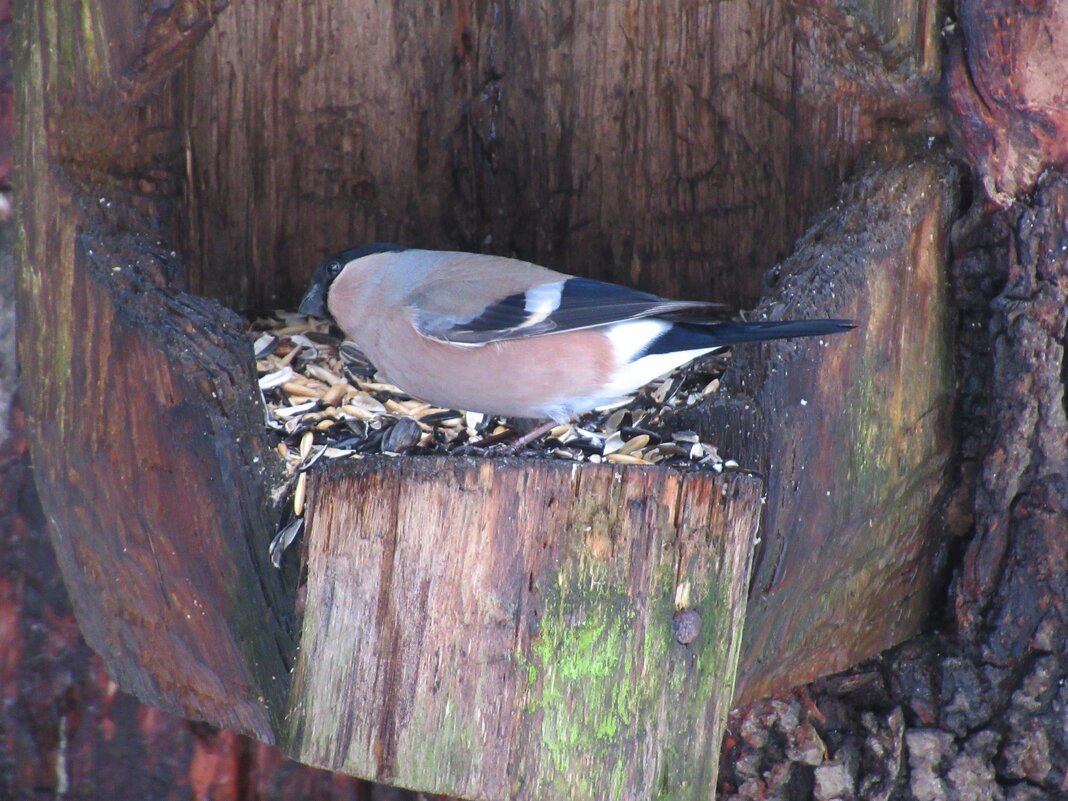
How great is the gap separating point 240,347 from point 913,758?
1.77 metres

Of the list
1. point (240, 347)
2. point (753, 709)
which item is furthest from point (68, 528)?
point (753, 709)

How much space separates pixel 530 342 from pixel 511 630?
857 mm

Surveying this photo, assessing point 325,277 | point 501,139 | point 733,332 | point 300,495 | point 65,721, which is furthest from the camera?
point 501,139

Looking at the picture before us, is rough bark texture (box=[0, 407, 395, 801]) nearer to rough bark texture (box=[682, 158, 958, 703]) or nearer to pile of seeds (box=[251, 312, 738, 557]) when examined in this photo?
pile of seeds (box=[251, 312, 738, 557])

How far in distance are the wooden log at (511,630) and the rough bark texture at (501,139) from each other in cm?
131

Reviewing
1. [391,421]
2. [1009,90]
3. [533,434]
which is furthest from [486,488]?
[1009,90]

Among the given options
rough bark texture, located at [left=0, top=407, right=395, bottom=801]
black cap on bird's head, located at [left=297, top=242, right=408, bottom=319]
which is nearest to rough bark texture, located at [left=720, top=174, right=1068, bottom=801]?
rough bark texture, located at [left=0, top=407, right=395, bottom=801]

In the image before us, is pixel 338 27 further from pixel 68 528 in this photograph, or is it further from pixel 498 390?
pixel 68 528

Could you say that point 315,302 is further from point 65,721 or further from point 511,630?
point 511,630

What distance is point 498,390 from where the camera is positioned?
2.90 m

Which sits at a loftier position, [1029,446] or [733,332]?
[733,332]

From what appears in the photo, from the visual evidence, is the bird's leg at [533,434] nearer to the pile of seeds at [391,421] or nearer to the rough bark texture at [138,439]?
the pile of seeds at [391,421]

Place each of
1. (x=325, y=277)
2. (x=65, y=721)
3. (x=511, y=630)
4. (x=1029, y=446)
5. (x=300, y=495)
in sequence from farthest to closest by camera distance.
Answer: (x=325, y=277) < (x=65, y=721) < (x=1029, y=446) < (x=300, y=495) < (x=511, y=630)

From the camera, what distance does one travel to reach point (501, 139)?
3.90m
